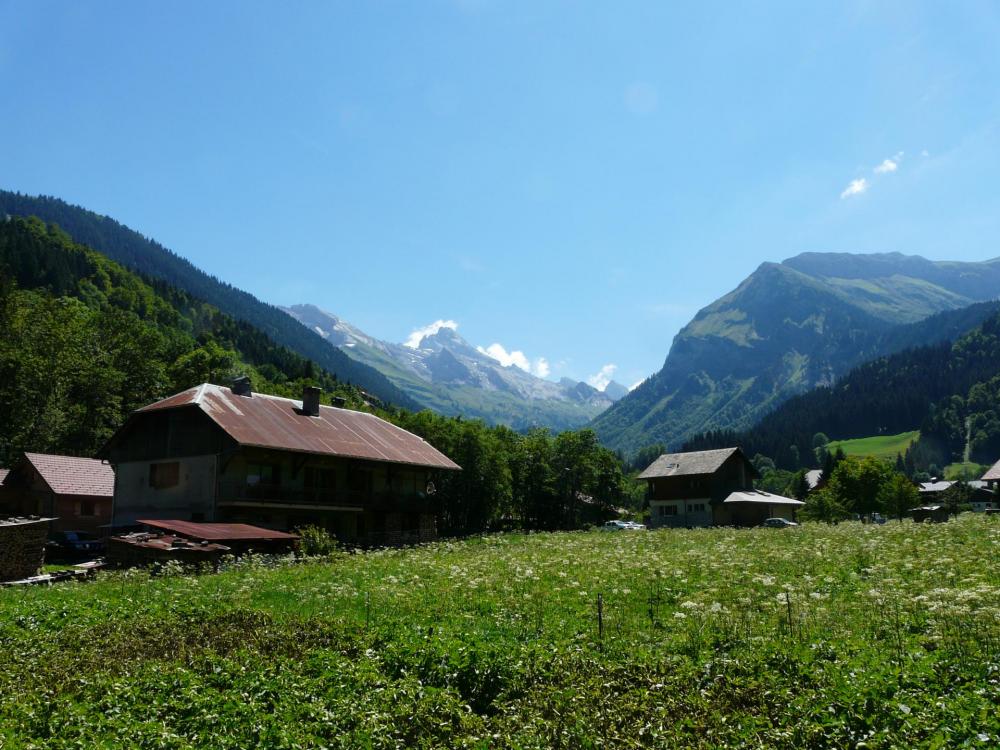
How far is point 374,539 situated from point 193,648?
34595mm

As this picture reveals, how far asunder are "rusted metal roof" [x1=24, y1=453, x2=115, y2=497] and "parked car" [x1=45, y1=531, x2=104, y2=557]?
915 cm

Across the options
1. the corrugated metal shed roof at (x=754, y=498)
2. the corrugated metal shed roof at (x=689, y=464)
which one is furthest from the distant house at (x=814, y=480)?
the corrugated metal shed roof at (x=689, y=464)

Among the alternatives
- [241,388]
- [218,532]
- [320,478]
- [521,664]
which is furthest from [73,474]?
[521,664]

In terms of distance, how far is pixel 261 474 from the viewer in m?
42.9

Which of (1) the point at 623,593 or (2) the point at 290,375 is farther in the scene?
(2) the point at 290,375

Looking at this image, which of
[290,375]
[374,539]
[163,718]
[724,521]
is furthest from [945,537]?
[290,375]

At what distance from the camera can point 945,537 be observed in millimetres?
25438

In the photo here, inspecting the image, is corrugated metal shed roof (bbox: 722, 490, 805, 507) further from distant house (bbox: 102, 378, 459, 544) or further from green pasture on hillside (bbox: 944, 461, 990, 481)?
green pasture on hillside (bbox: 944, 461, 990, 481)

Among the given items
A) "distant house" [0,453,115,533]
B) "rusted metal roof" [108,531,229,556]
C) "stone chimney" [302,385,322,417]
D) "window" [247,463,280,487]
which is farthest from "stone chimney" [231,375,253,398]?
"rusted metal roof" [108,531,229,556]

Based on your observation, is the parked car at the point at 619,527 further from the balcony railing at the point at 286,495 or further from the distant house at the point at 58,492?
the distant house at the point at 58,492

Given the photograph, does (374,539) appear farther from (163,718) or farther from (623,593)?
(163,718)

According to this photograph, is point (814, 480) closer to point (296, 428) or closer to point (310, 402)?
point (310, 402)

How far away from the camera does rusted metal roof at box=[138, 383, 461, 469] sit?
41.4m

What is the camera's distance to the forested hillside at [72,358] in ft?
244
